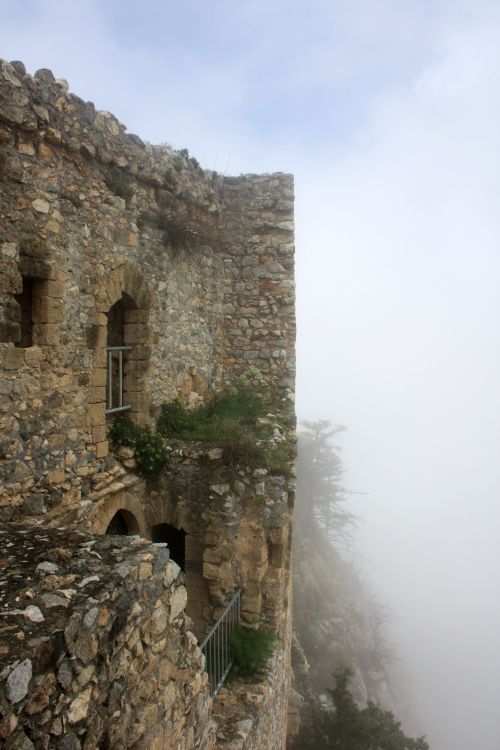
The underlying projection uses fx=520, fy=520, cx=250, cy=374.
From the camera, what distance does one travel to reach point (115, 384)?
725cm

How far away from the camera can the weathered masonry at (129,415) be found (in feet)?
9.89

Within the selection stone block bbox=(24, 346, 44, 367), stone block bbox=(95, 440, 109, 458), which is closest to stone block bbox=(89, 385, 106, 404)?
stone block bbox=(95, 440, 109, 458)

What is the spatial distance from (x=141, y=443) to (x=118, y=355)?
1257mm

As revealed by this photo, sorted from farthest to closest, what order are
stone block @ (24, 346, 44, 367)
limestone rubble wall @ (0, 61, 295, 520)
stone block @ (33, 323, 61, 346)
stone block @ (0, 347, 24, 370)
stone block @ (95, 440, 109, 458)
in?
stone block @ (95, 440, 109, 458) → stone block @ (33, 323, 61, 346) → stone block @ (24, 346, 44, 367) → limestone rubble wall @ (0, 61, 295, 520) → stone block @ (0, 347, 24, 370)

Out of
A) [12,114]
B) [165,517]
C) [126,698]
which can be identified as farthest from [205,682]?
[12,114]

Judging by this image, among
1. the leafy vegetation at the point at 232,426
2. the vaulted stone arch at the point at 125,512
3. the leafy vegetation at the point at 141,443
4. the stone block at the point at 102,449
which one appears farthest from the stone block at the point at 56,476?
the leafy vegetation at the point at 232,426

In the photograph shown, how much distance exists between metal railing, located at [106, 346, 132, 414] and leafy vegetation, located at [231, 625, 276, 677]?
3.45 metres

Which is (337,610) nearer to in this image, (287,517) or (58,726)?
(287,517)

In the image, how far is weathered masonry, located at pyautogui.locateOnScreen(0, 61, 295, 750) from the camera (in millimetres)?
3016

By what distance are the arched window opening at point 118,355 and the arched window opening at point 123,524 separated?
1.45 metres

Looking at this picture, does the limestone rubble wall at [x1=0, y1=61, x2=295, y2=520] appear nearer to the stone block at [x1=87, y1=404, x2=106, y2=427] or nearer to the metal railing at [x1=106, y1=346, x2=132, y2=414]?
the stone block at [x1=87, y1=404, x2=106, y2=427]

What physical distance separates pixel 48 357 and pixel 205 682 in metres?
3.49

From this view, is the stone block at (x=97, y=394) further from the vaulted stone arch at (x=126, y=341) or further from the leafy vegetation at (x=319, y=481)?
the leafy vegetation at (x=319, y=481)

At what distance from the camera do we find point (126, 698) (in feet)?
10.4
